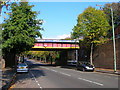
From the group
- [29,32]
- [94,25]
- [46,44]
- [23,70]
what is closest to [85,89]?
[29,32]

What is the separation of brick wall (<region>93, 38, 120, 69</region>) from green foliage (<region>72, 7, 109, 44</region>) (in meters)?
2.39

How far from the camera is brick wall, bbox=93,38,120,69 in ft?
88.2

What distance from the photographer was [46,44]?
43125 millimetres

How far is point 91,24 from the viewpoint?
28656 mm

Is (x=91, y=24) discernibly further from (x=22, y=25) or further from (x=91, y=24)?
(x=22, y=25)

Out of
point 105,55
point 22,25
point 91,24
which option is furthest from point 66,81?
→ point 105,55

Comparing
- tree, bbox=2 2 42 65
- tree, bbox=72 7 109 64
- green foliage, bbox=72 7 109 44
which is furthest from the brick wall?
tree, bbox=2 2 42 65

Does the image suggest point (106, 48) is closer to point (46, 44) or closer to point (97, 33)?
point (97, 33)

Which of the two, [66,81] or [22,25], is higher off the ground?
[22,25]

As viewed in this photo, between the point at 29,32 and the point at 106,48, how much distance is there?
20.1 meters

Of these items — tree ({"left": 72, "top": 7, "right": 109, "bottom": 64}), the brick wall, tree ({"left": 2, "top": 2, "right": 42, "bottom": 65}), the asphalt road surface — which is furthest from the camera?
tree ({"left": 72, "top": 7, "right": 109, "bottom": 64})

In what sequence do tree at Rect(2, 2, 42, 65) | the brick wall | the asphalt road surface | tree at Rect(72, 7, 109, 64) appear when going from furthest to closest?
tree at Rect(72, 7, 109, 64) < the brick wall < tree at Rect(2, 2, 42, 65) < the asphalt road surface

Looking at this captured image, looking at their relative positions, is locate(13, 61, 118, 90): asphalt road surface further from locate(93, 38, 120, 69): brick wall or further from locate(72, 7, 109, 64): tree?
locate(72, 7, 109, 64): tree

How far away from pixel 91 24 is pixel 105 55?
7.02 meters
